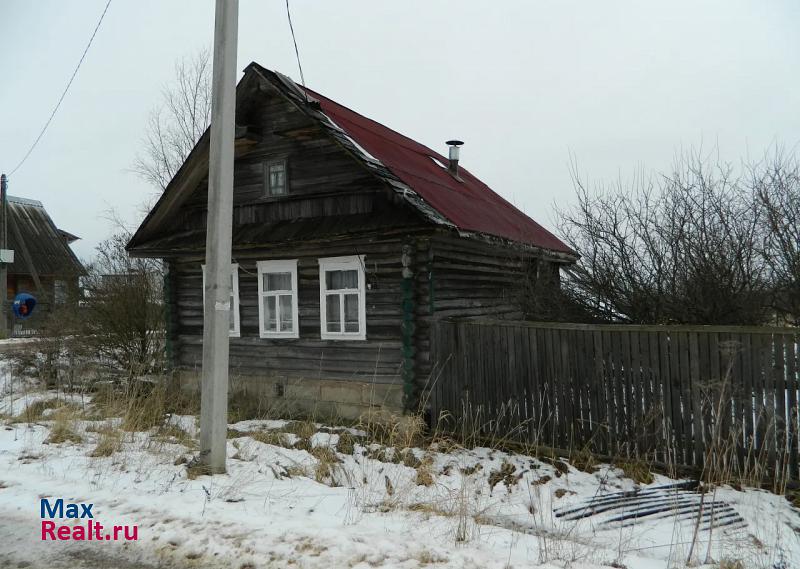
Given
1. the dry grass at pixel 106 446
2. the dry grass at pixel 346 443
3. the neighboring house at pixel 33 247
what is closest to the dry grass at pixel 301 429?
the dry grass at pixel 346 443

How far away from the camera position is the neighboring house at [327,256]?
8727mm

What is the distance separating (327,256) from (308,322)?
1.27 meters

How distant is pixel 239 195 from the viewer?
10.8 metres

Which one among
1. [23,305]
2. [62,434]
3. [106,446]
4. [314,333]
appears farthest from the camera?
[23,305]

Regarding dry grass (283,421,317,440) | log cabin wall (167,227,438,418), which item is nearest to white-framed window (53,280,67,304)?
log cabin wall (167,227,438,418)

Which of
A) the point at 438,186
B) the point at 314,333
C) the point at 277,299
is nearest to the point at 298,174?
the point at 277,299

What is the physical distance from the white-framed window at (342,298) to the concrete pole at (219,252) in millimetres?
3853

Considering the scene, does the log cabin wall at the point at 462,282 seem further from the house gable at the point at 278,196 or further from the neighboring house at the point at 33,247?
the neighboring house at the point at 33,247

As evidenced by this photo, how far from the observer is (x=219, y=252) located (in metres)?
5.55

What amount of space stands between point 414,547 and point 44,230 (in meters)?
35.0

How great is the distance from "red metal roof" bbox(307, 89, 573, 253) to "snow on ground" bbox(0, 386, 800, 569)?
12.7ft

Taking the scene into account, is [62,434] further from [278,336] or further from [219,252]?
[278,336]

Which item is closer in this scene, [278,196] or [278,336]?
[278,196]

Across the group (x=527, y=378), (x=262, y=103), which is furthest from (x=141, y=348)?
(x=527, y=378)
